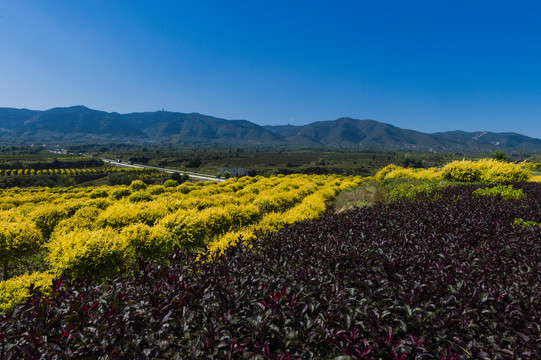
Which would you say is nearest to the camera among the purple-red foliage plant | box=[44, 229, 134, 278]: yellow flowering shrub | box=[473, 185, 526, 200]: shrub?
the purple-red foliage plant

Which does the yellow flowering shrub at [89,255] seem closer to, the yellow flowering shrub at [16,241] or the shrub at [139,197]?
the yellow flowering shrub at [16,241]

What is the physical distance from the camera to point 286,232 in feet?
17.1

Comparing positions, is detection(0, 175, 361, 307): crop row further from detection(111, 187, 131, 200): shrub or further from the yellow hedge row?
the yellow hedge row

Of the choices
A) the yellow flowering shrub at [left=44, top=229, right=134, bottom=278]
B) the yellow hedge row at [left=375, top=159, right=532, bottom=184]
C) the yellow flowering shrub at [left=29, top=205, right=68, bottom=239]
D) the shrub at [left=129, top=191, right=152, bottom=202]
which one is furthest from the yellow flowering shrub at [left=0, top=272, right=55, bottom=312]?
the yellow hedge row at [left=375, top=159, right=532, bottom=184]

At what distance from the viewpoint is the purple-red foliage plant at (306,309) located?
6.88 ft

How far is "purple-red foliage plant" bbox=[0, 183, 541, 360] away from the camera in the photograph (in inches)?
82.5

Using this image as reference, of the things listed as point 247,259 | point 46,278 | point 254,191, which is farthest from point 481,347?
point 254,191

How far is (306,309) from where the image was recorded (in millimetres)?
2434

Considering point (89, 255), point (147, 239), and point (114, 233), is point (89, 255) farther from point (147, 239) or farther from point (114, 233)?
point (147, 239)

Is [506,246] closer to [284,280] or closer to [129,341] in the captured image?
[284,280]

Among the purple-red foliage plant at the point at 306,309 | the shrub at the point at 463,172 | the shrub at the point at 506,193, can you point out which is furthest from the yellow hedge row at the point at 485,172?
the purple-red foliage plant at the point at 306,309

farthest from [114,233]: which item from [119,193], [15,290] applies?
[119,193]

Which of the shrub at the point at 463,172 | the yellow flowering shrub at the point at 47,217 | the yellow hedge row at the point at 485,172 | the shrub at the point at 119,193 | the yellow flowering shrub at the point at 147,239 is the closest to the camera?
the yellow flowering shrub at the point at 147,239

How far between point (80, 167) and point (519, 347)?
119603mm
